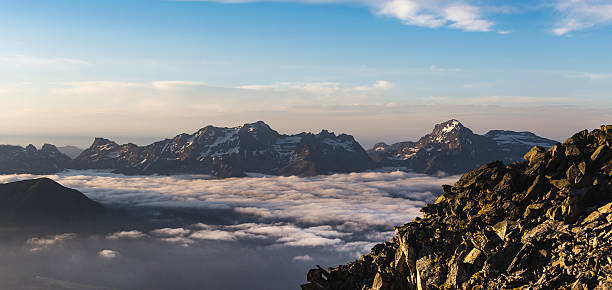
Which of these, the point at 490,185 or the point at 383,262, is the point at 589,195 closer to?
the point at 490,185

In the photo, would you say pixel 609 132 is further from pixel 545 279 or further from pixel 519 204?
pixel 545 279

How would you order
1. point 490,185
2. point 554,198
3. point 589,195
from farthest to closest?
point 490,185 → point 554,198 → point 589,195

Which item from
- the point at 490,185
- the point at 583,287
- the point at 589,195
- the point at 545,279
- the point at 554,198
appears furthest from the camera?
the point at 490,185

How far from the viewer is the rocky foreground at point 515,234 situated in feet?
147

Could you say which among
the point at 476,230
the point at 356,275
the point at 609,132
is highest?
the point at 609,132

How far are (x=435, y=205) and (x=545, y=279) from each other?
26.5 meters

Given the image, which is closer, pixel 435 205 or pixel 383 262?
pixel 383 262

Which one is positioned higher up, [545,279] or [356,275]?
[545,279]

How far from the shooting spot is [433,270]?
55.3 meters

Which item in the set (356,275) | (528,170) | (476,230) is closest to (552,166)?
(528,170)

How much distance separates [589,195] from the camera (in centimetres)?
5156

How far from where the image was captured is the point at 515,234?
5138 cm

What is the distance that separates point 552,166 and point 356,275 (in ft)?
109

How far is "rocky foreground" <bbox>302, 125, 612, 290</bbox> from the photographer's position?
147 feet
